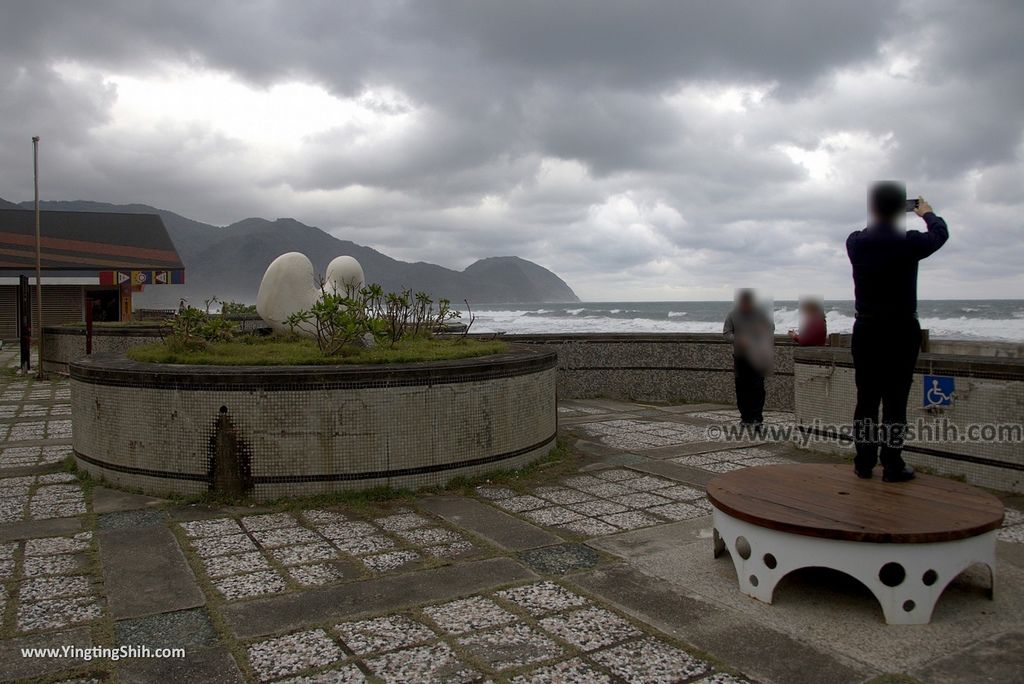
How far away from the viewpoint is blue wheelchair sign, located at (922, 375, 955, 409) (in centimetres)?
627

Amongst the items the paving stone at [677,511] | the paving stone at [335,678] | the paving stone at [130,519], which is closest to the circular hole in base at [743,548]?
the paving stone at [677,511]

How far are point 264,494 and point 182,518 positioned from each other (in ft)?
2.00

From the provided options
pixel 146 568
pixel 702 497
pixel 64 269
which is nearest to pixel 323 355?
pixel 146 568

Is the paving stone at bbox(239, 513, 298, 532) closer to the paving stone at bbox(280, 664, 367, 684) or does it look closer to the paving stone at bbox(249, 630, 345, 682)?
the paving stone at bbox(249, 630, 345, 682)

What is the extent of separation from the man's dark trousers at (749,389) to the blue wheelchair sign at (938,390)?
2450 mm

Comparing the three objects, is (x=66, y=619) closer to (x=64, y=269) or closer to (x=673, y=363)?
(x=673, y=363)

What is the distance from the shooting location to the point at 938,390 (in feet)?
20.8

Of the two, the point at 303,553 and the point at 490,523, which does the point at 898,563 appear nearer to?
the point at 490,523

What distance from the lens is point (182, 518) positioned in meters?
5.35

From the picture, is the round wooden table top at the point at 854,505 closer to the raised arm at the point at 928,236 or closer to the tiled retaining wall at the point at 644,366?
the raised arm at the point at 928,236

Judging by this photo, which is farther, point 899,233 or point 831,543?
point 899,233

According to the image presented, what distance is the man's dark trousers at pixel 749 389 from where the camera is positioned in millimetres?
8820

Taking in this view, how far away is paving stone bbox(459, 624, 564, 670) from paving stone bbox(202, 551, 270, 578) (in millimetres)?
1582

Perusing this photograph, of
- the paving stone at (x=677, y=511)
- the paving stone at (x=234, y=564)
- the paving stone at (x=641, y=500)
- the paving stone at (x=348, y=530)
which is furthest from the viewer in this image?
the paving stone at (x=641, y=500)
